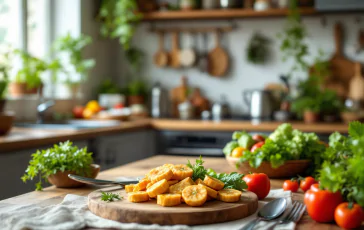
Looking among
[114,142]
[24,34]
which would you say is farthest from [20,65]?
[114,142]

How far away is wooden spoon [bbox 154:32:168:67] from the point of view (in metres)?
5.07

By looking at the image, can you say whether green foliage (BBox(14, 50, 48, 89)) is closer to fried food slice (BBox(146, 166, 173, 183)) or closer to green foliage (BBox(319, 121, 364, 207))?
fried food slice (BBox(146, 166, 173, 183))

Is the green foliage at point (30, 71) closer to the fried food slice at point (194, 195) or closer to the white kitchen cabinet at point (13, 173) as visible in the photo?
the white kitchen cabinet at point (13, 173)

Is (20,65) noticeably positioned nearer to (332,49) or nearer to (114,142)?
(114,142)

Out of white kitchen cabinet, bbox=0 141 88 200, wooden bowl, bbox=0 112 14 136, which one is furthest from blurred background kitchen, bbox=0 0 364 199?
white kitchen cabinet, bbox=0 141 88 200

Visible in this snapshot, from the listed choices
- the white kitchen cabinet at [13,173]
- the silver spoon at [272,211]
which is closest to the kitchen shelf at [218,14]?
the white kitchen cabinet at [13,173]

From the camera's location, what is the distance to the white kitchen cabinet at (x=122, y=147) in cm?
349

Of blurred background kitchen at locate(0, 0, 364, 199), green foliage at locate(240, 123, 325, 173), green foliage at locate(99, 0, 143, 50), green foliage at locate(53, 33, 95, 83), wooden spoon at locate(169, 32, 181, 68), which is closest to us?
green foliage at locate(240, 123, 325, 173)

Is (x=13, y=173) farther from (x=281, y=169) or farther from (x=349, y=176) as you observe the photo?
(x=349, y=176)

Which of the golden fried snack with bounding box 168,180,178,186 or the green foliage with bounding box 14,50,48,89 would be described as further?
the green foliage with bounding box 14,50,48,89

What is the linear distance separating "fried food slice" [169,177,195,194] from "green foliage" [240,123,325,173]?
0.51m

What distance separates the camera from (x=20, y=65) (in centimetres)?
409

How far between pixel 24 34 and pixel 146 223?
3247mm

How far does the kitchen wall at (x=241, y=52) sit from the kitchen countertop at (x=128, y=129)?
36.2 inches
